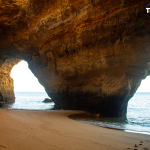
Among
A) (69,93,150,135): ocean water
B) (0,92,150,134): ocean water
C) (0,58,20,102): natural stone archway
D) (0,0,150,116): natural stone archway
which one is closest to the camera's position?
(69,93,150,135): ocean water

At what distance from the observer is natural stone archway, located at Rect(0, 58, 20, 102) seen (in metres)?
20.4

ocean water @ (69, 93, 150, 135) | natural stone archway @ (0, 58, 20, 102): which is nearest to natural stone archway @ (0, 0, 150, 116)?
ocean water @ (69, 93, 150, 135)

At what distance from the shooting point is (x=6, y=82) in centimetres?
2195

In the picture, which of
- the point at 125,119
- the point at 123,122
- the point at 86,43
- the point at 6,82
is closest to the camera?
the point at 123,122

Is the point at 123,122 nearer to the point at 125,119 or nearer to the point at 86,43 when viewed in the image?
the point at 125,119

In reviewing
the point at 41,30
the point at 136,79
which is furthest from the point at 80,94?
the point at 41,30

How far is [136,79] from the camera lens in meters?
9.44

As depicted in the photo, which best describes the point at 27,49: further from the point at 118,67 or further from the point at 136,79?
the point at 136,79

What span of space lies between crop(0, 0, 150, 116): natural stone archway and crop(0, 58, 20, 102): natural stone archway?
9.77 metres

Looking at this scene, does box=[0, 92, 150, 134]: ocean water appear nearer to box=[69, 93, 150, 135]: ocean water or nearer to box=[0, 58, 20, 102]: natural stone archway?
box=[69, 93, 150, 135]: ocean water

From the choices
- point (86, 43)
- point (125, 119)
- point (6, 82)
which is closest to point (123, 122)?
point (125, 119)

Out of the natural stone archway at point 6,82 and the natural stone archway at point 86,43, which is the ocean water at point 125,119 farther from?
the natural stone archway at point 6,82

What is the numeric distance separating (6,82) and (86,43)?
722 inches

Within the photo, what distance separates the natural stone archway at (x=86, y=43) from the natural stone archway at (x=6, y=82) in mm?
9772
